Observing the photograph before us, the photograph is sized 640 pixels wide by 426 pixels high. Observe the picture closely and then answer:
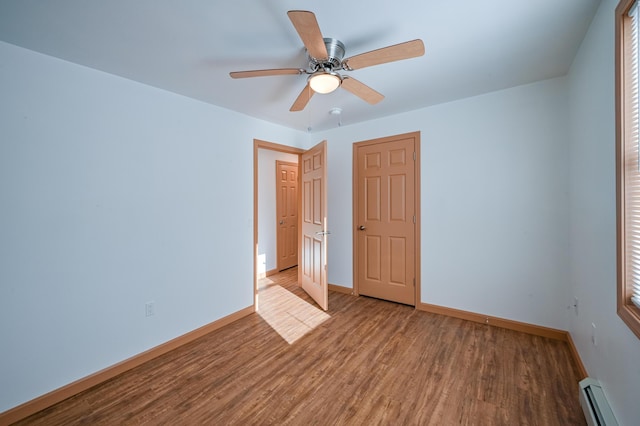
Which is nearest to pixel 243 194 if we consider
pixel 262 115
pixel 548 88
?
pixel 262 115

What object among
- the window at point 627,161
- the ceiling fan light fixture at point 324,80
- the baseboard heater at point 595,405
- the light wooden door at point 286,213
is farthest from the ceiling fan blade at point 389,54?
the light wooden door at point 286,213

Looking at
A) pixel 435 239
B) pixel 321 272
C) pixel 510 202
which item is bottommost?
pixel 321 272

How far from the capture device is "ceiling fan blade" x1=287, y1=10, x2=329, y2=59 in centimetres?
118

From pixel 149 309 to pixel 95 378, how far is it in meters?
0.56

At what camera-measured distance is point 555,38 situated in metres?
1.80

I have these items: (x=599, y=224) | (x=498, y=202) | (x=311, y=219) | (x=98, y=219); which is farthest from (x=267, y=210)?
(x=599, y=224)

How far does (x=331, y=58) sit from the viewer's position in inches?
69.6

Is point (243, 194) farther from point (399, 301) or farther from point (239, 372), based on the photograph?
point (399, 301)

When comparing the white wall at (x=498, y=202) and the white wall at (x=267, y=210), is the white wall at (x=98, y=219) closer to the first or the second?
the white wall at (x=267, y=210)

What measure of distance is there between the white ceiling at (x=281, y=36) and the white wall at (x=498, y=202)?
15.1 inches

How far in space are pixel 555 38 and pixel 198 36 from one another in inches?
92.4

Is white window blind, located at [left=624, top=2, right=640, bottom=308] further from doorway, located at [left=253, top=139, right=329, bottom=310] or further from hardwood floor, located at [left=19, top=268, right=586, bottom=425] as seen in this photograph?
doorway, located at [left=253, top=139, right=329, bottom=310]

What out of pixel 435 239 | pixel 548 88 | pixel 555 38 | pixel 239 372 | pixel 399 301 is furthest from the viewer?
pixel 399 301

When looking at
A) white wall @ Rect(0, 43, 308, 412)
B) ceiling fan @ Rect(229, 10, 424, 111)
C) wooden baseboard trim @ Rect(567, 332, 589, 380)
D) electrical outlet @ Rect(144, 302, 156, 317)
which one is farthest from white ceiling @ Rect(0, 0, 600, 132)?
wooden baseboard trim @ Rect(567, 332, 589, 380)
